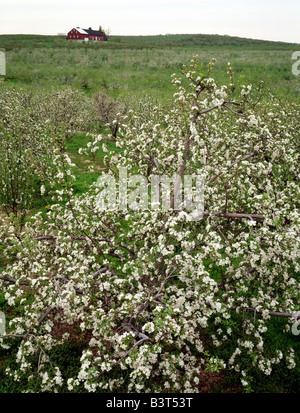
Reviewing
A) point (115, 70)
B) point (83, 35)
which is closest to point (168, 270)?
point (115, 70)

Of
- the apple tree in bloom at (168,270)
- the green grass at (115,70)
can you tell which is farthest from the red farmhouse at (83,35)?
the apple tree in bloom at (168,270)

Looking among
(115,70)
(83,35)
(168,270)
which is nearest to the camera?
(168,270)

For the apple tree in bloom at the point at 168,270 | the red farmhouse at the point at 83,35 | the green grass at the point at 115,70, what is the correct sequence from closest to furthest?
the apple tree in bloom at the point at 168,270
the green grass at the point at 115,70
the red farmhouse at the point at 83,35

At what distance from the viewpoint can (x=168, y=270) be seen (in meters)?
5.34

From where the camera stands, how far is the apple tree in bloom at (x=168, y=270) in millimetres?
5039

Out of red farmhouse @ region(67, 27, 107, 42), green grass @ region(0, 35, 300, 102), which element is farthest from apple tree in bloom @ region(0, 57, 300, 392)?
red farmhouse @ region(67, 27, 107, 42)

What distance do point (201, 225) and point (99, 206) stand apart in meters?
2.68

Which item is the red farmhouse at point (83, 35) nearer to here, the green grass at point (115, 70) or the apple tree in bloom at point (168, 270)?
the green grass at point (115, 70)

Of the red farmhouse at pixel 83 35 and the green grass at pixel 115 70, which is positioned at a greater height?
the red farmhouse at pixel 83 35

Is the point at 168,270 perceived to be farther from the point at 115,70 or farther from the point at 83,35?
the point at 83,35

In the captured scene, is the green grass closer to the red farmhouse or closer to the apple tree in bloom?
the apple tree in bloom

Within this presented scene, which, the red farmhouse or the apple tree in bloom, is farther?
the red farmhouse

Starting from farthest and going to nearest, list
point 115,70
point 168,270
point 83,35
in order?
point 83,35
point 115,70
point 168,270

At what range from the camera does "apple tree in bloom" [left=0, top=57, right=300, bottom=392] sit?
198 inches
